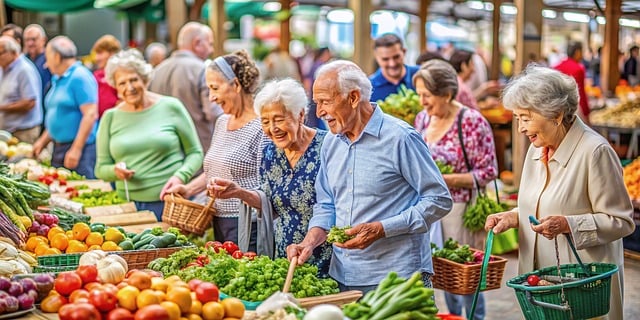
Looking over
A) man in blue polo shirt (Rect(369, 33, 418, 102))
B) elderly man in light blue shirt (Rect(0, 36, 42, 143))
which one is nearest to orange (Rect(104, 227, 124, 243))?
man in blue polo shirt (Rect(369, 33, 418, 102))

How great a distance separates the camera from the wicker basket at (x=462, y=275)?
5.21m

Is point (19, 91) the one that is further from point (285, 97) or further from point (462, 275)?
point (462, 275)

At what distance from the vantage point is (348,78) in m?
4.29

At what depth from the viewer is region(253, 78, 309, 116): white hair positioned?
15.5 ft

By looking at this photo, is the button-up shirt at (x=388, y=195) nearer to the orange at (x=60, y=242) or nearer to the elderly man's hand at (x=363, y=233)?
the elderly man's hand at (x=363, y=233)

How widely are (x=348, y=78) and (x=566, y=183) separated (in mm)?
1020

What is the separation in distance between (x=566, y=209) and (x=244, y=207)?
5.61ft

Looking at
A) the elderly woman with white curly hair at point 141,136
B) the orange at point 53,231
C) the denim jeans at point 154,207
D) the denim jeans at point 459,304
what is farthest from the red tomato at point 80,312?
the denim jeans at point 154,207

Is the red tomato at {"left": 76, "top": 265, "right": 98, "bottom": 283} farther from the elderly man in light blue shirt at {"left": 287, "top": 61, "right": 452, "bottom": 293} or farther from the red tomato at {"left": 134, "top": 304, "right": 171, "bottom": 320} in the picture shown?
the elderly man in light blue shirt at {"left": 287, "top": 61, "right": 452, "bottom": 293}

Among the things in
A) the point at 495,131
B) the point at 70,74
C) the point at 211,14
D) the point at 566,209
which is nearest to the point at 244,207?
the point at 566,209

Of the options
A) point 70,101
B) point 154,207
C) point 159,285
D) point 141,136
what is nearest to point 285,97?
point 159,285

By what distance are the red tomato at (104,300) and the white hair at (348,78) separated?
1421 millimetres

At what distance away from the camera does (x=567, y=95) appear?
13.9ft

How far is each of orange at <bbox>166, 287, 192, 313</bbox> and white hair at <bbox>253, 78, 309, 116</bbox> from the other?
59.5 inches
